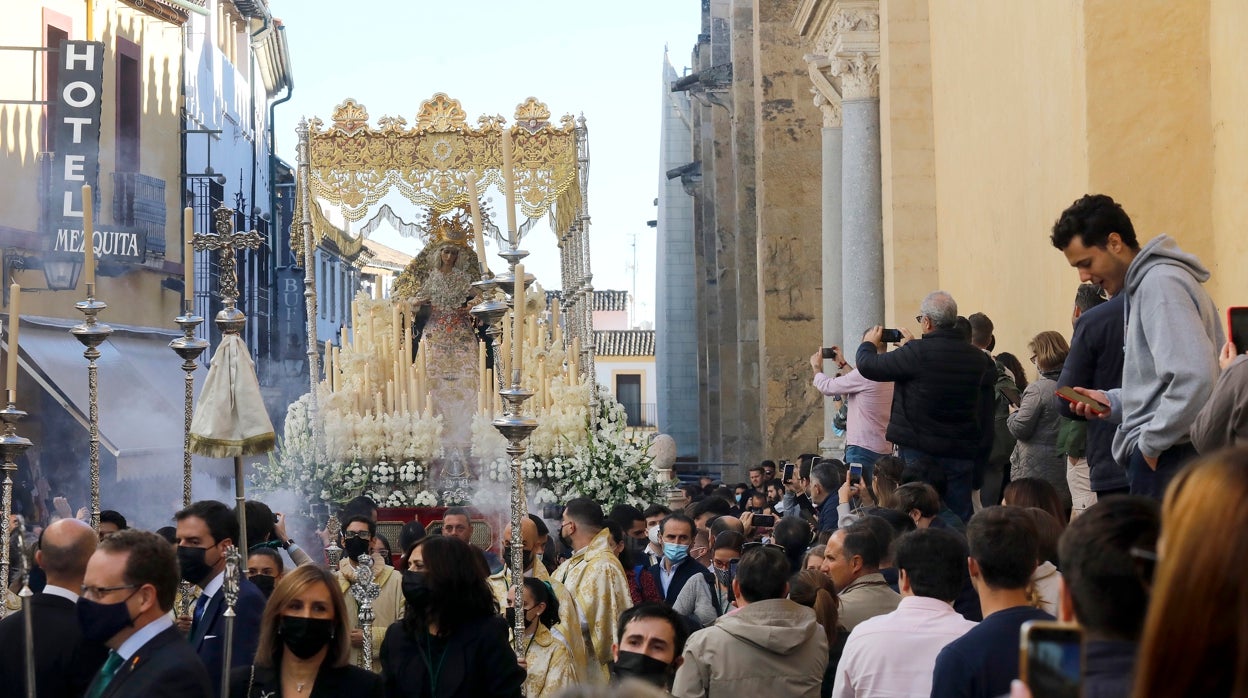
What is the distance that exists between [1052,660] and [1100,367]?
13.6 feet

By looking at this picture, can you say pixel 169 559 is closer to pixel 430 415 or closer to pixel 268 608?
pixel 268 608

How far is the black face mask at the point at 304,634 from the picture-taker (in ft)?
15.0

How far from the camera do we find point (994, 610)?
4031 mm

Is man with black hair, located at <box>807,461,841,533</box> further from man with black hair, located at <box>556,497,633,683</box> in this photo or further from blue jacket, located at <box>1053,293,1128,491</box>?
blue jacket, located at <box>1053,293,1128,491</box>

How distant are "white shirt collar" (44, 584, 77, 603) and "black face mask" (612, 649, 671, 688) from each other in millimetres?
1734

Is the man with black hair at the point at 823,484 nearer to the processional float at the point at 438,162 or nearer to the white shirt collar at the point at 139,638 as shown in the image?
the processional float at the point at 438,162

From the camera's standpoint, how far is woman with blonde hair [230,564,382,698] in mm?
4562

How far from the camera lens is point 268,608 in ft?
15.2

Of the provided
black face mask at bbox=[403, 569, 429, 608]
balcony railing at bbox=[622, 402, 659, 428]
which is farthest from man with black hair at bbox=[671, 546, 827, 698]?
balcony railing at bbox=[622, 402, 659, 428]

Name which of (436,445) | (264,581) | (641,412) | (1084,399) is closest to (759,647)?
(1084,399)

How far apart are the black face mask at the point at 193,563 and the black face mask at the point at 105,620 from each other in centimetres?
127

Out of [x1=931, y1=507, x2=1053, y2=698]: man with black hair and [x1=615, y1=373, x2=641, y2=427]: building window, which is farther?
[x1=615, y1=373, x2=641, y2=427]: building window

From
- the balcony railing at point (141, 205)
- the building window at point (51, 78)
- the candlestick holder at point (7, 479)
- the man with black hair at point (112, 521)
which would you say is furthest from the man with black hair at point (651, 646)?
the balcony railing at point (141, 205)

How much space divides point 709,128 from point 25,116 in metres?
18.0
